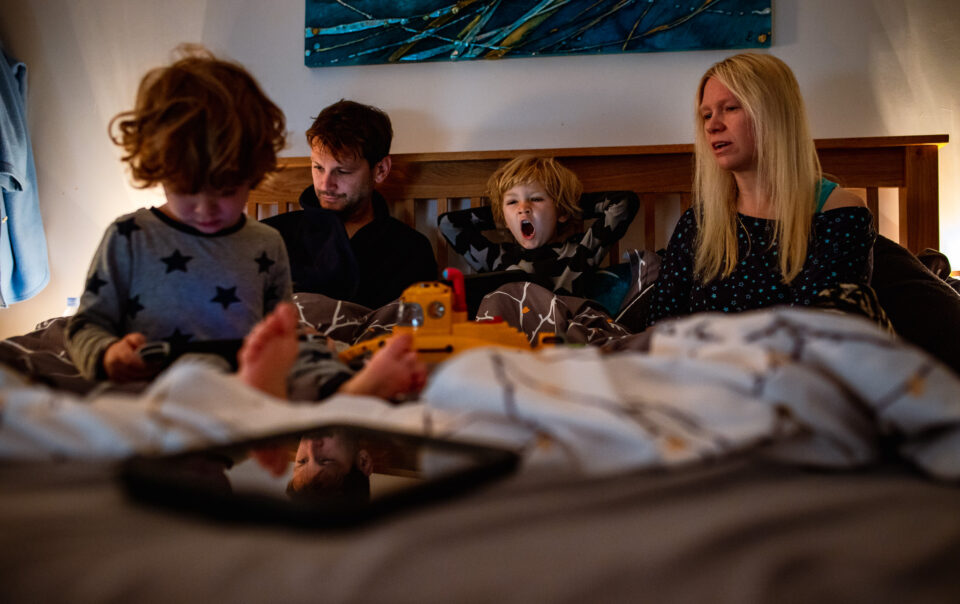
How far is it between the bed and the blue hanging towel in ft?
6.34

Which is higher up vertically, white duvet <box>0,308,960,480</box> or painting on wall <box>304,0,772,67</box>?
painting on wall <box>304,0,772,67</box>

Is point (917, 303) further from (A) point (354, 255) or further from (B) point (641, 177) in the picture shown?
(A) point (354, 255)

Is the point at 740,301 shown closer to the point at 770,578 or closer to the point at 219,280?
the point at 219,280

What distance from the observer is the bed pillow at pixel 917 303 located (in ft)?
3.70

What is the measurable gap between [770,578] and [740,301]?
1.12 meters

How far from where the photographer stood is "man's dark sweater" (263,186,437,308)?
5.43ft

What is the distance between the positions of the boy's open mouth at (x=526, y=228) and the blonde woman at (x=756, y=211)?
356mm

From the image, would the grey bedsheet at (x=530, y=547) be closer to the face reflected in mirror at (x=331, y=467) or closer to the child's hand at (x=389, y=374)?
the face reflected in mirror at (x=331, y=467)

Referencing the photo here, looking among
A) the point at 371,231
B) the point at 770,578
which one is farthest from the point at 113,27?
the point at 770,578

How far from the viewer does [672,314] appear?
5.08ft

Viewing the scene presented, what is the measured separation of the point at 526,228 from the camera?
70.3 inches

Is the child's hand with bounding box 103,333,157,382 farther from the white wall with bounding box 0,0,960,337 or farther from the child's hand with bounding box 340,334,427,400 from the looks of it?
the white wall with bounding box 0,0,960,337

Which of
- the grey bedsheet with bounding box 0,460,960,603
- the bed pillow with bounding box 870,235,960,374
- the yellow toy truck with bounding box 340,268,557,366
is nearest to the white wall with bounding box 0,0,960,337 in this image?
the bed pillow with bounding box 870,235,960,374

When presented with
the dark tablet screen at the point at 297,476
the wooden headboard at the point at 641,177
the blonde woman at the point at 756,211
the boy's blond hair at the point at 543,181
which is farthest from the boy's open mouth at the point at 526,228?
the dark tablet screen at the point at 297,476
